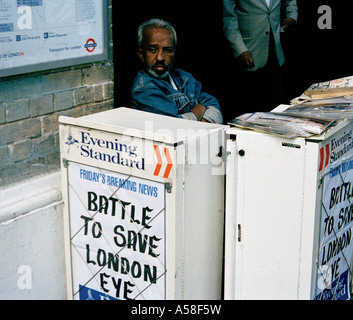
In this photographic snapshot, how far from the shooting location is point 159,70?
3.90 meters

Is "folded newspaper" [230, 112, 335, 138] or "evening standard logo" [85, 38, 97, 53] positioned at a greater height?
"evening standard logo" [85, 38, 97, 53]

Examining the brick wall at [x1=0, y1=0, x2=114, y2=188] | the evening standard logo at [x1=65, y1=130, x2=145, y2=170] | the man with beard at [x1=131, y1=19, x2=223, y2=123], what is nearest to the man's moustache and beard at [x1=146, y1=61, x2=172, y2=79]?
the man with beard at [x1=131, y1=19, x2=223, y2=123]

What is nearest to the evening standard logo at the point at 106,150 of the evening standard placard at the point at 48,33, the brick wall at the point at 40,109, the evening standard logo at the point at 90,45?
the brick wall at the point at 40,109

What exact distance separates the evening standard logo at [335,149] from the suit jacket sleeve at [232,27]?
207 centimetres

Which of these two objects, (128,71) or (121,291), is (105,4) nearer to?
A: (128,71)

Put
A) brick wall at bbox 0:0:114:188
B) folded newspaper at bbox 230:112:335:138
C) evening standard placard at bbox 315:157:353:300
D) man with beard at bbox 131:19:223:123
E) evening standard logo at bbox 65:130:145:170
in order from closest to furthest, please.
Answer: folded newspaper at bbox 230:112:335:138, evening standard logo at bbox 65:130:145:170, evening standard placard at bbox 315:157:353:300, brick wall at bbox 0:0:114:188, man with beard at bbox 131:19:223:123

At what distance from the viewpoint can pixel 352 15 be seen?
7.52 meters

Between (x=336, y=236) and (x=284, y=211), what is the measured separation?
0.43m

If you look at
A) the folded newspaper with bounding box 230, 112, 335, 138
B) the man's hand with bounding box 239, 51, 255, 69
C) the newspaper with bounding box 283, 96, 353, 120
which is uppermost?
the man's hand with bounding box 239, 51, 255, 69

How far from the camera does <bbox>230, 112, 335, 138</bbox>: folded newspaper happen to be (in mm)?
2803

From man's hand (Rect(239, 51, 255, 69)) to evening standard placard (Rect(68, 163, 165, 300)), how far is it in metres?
2.36

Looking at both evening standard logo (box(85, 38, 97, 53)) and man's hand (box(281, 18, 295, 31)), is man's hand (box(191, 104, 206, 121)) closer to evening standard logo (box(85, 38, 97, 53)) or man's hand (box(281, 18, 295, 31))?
evening standard logo (box(85, 38, 97, 53))

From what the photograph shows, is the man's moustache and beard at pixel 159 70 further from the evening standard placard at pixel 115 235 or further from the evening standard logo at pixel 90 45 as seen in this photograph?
the evening standard placard at pixel 115 235

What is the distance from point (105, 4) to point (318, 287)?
186 cm
